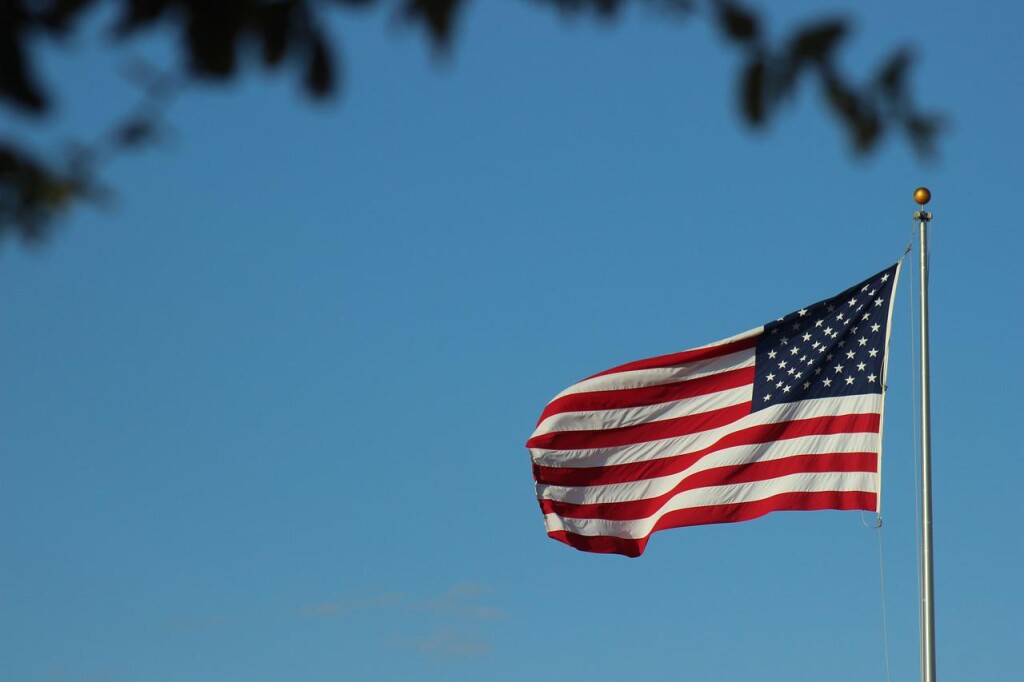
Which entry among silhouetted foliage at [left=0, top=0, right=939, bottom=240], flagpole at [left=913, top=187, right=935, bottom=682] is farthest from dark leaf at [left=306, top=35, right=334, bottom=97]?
flagpole at [left=913, top=187, right=935, bottom=682]

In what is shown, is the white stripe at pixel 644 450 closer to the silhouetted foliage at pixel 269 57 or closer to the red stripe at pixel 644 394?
the red stripe at pixel 644 394

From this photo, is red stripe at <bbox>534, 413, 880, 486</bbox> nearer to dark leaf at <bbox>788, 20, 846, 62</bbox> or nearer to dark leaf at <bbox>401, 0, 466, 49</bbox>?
dark leaf at <bbox>788, 20, 846, 62</bbox>

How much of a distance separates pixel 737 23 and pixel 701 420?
1724 centimetres

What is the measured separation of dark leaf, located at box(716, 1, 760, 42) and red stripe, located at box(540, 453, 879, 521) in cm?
1639

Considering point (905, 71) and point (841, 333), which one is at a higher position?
point (841, 333)

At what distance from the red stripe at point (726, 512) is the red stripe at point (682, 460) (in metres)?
0.71

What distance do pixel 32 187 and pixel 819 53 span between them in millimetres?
2679

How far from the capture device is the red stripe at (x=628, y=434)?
2264 centimetres

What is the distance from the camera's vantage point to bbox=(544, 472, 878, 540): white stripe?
21.6 meters

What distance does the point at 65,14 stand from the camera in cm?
502

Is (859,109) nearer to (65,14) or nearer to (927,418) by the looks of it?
(65,14)

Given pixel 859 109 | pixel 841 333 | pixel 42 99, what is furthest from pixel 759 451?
pixel 42 99

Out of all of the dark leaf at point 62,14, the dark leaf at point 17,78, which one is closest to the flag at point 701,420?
the dark leaf at point 62,14

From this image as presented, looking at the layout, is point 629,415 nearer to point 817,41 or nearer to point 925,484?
point 925,484
